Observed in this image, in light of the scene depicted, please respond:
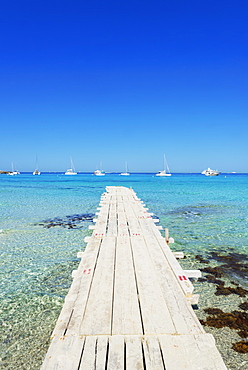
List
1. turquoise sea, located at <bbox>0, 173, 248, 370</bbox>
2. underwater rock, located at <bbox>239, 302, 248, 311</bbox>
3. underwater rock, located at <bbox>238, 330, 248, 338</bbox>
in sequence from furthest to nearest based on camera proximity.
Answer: underwater rock, located at <bbox>239, 302, 248, 311</bbox> → underwater rock, located at <bbox>238, 330, 248, 338</bbox> → turquoise sea, located at <bbox>0, 173, 248, 370</bbox>

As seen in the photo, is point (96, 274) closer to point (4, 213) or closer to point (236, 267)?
point (236, 267)

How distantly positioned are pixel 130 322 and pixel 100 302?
31.6 inches

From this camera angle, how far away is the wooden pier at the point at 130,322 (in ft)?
10.5

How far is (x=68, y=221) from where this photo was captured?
775 inches

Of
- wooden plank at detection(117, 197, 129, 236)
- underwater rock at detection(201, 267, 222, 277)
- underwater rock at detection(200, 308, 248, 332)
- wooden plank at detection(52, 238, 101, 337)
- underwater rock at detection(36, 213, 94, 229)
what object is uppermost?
wooden plank at detection(117, 197, 129, 236)

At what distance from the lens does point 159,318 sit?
408 cm

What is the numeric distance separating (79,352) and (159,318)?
1384 millimetres

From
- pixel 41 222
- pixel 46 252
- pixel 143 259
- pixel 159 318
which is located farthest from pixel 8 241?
pixel 159 318

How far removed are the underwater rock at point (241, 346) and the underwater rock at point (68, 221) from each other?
13163mm

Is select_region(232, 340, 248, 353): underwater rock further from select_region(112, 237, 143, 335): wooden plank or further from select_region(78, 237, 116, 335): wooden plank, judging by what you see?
select_region(78, 237, 116, 335): wooden plank

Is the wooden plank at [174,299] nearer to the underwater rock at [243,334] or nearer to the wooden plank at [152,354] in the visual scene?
the wooden plank at [152,354]

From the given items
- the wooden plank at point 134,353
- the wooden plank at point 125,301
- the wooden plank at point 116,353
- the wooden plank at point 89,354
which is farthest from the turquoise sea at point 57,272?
the wooden plank at point 134,353

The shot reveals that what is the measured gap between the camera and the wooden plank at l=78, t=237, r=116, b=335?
3.84 metres

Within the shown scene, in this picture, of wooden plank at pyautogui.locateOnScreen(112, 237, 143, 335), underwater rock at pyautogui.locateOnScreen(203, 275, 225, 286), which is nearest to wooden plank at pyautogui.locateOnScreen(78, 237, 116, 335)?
wooden plank at pyautogui.locateOnScreen(112, 237, 143, 335)
